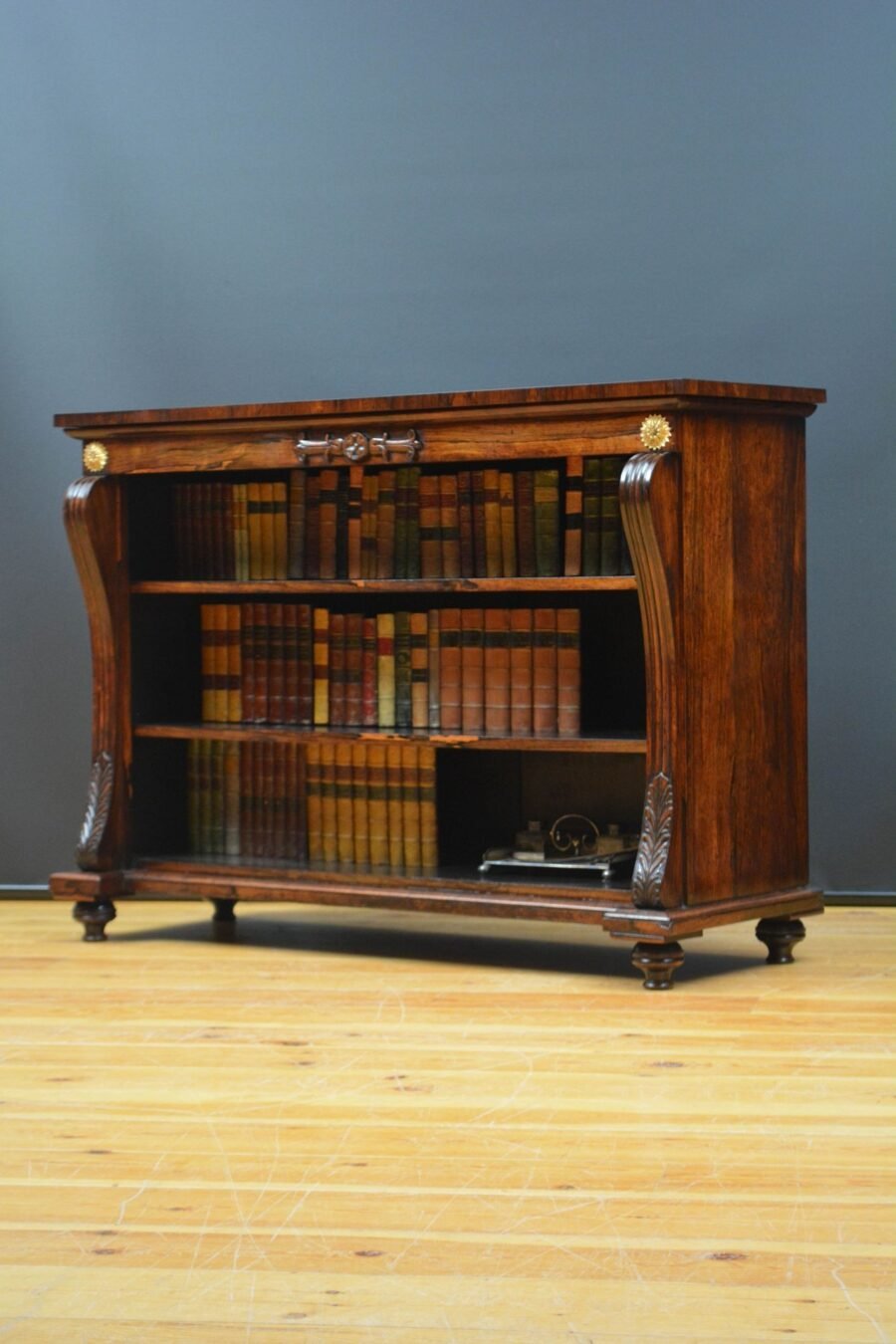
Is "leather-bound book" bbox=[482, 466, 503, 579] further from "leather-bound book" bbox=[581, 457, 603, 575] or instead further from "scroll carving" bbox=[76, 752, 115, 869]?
"scroll carving" bbox=[76, 752, 115, 869]

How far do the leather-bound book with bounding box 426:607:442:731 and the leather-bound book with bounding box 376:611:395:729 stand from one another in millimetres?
83

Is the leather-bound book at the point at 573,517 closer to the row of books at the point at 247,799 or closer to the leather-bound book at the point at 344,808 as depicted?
the leather-bound book at the point at 344,808

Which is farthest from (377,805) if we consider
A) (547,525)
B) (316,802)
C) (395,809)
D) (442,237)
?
(442,237)

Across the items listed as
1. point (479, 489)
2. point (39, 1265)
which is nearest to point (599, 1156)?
point (39, 1265)

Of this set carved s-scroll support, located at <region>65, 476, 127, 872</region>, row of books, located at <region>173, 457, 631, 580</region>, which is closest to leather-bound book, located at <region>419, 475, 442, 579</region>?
row of books, located at <region>173, 457, 631, 580</region>

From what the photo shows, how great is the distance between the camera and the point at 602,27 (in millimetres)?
4570

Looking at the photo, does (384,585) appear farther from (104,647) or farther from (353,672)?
A: (104,647)

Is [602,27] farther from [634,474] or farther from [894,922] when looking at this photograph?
[894,922]

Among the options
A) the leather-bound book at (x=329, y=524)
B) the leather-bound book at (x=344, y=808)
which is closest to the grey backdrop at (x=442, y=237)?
the leather-bound book at (x=329, y=524)

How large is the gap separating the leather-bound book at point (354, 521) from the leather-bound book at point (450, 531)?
19 cm

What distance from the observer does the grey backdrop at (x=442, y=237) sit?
4492 millimetres

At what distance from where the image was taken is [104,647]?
4.25 m

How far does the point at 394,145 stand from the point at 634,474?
1.53 metres

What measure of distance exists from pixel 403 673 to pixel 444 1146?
66.1 inches
